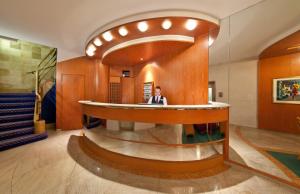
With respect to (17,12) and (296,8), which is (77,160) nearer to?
(17,12)

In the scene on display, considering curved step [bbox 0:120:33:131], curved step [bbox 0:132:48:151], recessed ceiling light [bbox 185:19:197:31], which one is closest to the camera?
recessed ceiling light [bbox 185:19:197:31]

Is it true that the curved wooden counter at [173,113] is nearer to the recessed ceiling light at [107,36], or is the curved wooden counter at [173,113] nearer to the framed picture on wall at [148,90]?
the recessed ceiling light at [107,36]

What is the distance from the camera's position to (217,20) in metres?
2.96

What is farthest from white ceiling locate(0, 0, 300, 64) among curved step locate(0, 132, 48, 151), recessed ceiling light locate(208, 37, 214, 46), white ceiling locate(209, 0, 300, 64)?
curved step locate(0, 132, 48, 151)

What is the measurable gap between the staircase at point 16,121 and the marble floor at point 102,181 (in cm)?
115

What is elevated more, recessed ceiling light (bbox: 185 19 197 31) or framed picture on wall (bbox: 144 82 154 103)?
recessed ceiling light (bbox: 185 19 197 31)

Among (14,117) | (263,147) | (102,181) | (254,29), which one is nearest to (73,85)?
(14,117)

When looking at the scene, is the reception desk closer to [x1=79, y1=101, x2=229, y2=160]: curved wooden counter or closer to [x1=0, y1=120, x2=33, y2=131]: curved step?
[x1=79, y1=101, x2=229, y2=160]: curved wooden counter

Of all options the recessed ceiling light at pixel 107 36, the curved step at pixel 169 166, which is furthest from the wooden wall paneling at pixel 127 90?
the curved step at pixel 169 166

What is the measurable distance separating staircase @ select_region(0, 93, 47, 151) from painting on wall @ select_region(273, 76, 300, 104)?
22.0 feet

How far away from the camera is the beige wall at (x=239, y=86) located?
3.59 meters

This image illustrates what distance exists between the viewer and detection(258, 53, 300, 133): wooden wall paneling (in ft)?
10.5

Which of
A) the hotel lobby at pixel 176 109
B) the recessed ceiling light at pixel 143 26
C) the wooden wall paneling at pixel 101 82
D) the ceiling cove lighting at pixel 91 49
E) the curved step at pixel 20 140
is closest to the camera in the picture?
the hotel lobby at pixel 176 109

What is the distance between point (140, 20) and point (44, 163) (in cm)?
350
